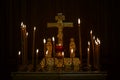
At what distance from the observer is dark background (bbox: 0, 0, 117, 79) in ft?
24.2

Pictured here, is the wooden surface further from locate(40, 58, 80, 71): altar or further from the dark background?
the dark background

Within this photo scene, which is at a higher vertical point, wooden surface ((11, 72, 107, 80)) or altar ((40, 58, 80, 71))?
altar ((40, 58, 80, 71))

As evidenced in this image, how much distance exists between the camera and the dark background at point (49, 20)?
738 cm

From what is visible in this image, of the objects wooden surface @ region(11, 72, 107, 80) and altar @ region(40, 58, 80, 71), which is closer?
wooden surface @ region(11, 72, 107, 80)

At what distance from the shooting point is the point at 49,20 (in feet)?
24.6

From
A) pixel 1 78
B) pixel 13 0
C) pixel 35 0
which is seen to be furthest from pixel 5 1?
pixel 1 78

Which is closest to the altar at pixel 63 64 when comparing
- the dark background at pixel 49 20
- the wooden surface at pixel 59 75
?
the wooden surface at pixel 59 75

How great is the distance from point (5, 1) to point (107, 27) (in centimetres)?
220

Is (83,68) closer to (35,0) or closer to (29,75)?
(29,75)

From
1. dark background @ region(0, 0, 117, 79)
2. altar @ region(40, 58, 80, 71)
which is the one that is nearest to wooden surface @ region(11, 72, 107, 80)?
altar @ region(40, 58, 80, 71)

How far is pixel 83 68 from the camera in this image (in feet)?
18.1

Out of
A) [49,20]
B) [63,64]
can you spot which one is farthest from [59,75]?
[49,20]

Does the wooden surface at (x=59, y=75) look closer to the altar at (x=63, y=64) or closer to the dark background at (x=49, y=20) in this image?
the altar at (x=63, y=64)

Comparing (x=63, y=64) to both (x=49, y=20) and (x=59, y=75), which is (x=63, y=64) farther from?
(x=49, y=20)
